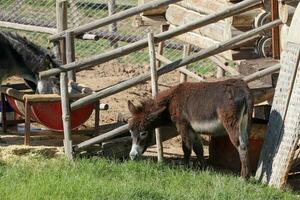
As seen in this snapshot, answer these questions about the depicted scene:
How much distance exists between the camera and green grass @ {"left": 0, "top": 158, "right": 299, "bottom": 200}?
8.06m

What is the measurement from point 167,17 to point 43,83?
10.9 ft

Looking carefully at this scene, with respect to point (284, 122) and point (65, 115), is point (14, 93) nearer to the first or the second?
point (65, 115)

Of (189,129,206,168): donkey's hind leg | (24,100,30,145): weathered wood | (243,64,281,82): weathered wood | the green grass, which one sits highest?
(243,64,281,82): weathered wood

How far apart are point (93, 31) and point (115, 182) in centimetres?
727

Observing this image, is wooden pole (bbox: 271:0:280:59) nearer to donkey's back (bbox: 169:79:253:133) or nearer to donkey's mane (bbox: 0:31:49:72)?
donkey's back (bbox: 169:79:253:133)

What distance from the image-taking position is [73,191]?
809cm

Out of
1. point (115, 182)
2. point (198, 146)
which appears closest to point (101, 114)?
point (198, 146)

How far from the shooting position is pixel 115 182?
865 centimetres

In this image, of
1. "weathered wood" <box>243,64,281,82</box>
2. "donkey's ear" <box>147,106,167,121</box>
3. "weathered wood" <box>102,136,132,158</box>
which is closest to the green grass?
"weathered wood" <box>102,136,132,158</box>

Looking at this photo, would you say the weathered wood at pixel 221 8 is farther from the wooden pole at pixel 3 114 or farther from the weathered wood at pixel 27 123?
the wooden pole at pixel 3 114

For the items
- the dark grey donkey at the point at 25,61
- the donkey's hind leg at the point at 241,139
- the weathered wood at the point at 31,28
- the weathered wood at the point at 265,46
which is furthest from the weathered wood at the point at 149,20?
the donkey's hind leg at the point at 241,139

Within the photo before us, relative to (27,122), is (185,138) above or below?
below

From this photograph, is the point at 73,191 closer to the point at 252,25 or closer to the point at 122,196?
the point at 122,196

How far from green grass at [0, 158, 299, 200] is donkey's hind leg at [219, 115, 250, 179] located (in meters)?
0.21
